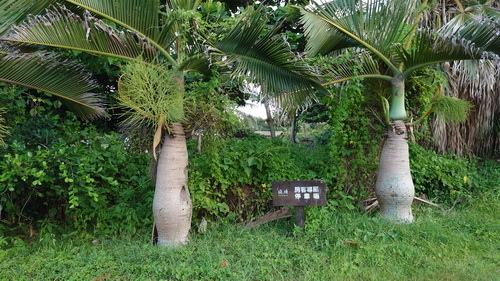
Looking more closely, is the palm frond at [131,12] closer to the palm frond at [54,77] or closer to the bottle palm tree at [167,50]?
the bottle palm tree at [167,50]

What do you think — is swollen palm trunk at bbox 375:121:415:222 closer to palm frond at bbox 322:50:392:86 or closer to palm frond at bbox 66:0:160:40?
palm frond at bbox 322:50:392:86

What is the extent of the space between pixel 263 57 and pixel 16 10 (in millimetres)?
2234

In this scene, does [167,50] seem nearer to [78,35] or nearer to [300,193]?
[78,35]

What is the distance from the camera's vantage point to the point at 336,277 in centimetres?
280

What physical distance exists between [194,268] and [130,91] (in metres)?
1.60

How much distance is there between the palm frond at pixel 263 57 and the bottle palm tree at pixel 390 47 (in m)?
0.72

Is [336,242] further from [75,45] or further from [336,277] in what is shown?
[75,45]

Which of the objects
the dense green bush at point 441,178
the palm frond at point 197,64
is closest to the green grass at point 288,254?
the dense green bush at point 441,178

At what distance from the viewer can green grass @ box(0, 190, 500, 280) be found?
284 cm

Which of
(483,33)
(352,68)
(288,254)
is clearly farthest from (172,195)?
(483,33)

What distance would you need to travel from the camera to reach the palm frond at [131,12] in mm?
3111

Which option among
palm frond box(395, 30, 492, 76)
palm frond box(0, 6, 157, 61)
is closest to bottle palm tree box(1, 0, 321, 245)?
palm frond box(0, 6, 157, 61)

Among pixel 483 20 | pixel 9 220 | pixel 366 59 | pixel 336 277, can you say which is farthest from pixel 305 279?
pixel 9 220

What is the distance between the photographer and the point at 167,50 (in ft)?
11.5
